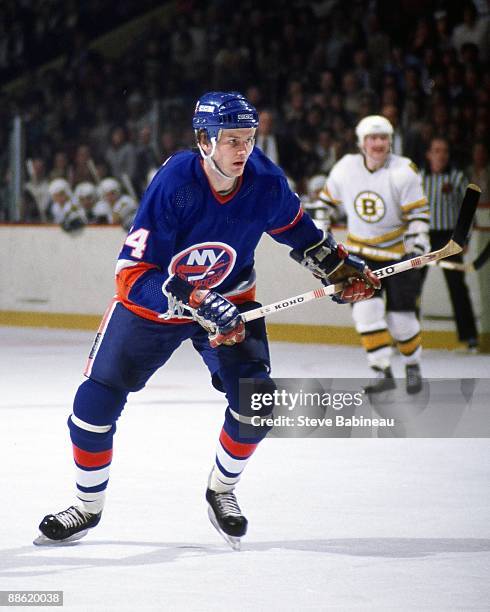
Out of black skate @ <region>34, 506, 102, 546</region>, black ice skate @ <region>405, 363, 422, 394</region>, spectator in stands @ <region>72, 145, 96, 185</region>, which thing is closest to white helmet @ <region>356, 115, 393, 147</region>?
black ice skate @ <region>405, 363, 422, 394</region>

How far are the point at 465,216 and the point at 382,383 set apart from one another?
249cm

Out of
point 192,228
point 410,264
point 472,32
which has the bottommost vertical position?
point 410,264

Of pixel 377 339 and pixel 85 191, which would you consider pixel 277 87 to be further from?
pixel 377 339

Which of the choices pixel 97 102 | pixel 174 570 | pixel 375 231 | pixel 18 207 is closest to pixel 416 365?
pixel 375 231

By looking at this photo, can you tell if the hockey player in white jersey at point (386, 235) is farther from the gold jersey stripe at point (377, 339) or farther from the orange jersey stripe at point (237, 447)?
the orange jersey stripe at point (237, 447)

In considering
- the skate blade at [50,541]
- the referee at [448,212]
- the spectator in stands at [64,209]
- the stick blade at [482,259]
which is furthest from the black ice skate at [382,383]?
the spectator in stands at [64,209]

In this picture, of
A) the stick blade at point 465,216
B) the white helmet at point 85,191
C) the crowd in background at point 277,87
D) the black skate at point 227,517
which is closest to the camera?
the black skate at point 227,517

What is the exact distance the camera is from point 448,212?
957 centimetres

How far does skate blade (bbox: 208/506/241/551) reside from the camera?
3.97m

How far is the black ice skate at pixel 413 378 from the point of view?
752cm

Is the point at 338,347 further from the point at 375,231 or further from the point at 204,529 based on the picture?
the point at 204,529

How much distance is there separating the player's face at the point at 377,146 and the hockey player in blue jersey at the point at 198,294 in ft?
11.1

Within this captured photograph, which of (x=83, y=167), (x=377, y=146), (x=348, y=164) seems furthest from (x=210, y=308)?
(x=83, y=167)

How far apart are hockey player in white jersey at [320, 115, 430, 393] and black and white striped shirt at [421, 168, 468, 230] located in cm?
196
